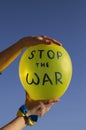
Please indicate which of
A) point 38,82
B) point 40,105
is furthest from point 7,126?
point 38,82

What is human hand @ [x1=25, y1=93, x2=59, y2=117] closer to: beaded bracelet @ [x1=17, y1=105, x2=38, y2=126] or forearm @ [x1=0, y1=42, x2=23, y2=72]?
beaded bracelet @ [x1=17, y1=105, x2=38, y2=126]

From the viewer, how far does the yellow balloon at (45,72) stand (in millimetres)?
4570

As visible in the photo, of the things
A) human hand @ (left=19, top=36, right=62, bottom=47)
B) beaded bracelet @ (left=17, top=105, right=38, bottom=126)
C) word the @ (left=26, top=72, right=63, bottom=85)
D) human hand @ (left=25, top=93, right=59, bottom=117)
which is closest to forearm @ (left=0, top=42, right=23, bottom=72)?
human hand @ (left=19, top=36, right=62, bottom=47)

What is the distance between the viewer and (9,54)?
4613 millimetres

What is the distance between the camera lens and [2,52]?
4.64 metres

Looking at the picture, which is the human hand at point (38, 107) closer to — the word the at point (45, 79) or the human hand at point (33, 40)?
the word the at point (45, 79)

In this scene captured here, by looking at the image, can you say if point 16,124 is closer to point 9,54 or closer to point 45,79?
point 45,79

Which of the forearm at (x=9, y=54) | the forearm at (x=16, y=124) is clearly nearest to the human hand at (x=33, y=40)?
the forearm at (x=9, y=54)

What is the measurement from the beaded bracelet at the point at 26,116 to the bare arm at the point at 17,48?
0.95m

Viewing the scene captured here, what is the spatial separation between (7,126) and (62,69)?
1.33 meters

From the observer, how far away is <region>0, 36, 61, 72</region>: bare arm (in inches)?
171

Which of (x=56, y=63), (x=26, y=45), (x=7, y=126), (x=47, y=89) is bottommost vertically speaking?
(x=7, y=126)

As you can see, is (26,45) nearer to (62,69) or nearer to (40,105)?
(62,69)

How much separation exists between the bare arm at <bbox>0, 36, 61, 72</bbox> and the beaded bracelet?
0.95 meters
